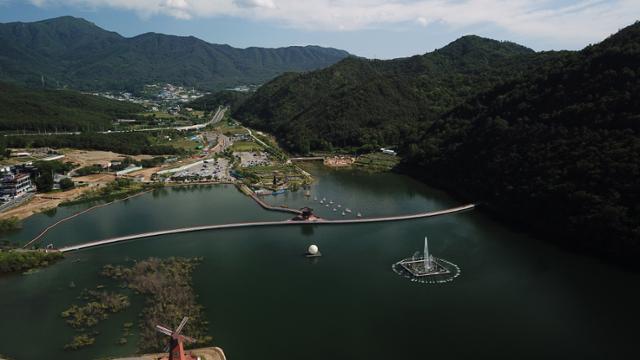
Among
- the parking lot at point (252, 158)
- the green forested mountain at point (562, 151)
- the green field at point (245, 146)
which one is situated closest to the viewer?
the green forested mountain at point (562, 151)

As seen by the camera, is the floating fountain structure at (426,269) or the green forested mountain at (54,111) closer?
the floating fountain structure at (426,269)

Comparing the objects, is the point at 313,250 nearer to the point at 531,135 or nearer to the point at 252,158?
the point at 531,135

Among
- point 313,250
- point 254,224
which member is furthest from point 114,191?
point 313,250

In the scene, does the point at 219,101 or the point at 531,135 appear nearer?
the point at 531,135

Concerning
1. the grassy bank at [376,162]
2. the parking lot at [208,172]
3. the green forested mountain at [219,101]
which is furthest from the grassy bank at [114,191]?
the green forested mountain at [219,101]

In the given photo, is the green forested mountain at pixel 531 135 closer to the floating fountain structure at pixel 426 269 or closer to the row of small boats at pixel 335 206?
the floating fountain structure at pixel 426 269

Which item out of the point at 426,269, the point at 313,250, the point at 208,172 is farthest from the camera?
the point at 208,172

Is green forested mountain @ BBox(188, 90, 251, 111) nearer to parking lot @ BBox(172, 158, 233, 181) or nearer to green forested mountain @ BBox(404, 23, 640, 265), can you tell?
parking lot @ BBox(172, 158, 233, 181)
